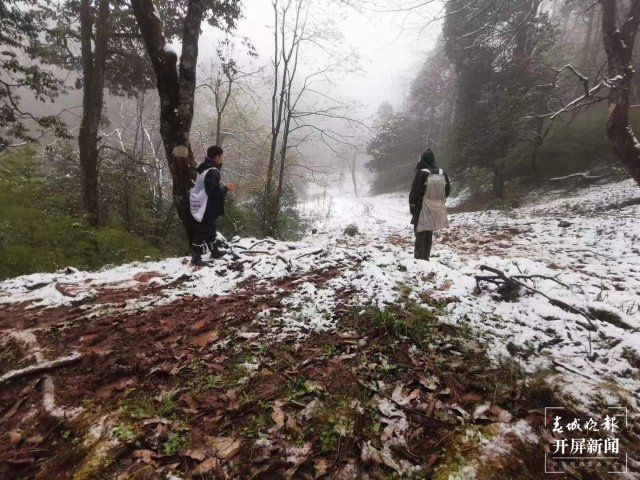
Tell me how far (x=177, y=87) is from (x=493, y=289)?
19.3 feet

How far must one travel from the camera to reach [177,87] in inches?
217

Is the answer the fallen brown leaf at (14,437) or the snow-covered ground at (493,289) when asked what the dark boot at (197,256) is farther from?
the fallen brown leaf at (14,437)

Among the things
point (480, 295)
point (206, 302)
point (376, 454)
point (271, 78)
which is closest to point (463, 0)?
point (271, 78)

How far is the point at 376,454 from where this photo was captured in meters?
1.83

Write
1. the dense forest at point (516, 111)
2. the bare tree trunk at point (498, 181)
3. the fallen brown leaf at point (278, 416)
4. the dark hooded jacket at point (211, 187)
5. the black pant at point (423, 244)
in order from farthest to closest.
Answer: the bare tree trunk at point (498, 181) → the dense forest at point (516, 111) → the black pant at point (423, 244) → the dark hooded jacket at point (211, 187) → the fallen brown leaf at point (278, 416)

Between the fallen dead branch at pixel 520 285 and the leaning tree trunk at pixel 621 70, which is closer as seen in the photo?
the fallen dead branch at pixel 520 285

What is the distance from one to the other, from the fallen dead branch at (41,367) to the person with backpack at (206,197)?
2.66m

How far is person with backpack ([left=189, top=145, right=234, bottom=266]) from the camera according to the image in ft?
17.2

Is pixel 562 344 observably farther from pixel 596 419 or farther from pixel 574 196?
pixel 574 196

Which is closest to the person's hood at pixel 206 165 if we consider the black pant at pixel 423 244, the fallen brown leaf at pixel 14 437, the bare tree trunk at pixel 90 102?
the black pant at pixel 423 244

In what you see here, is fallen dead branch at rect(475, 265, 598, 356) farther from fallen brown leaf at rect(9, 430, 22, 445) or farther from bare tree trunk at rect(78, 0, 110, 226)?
bare tree trunk at rect(78, 0, 110, 226)

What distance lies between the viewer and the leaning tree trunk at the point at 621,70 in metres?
5.43

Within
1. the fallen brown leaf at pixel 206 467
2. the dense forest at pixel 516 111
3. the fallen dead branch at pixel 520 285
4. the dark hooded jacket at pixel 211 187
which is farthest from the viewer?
the dense forest at pixel 516 111

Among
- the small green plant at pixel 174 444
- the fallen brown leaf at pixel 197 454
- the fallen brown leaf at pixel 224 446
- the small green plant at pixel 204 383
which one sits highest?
the small green plant at pixel 204 383
